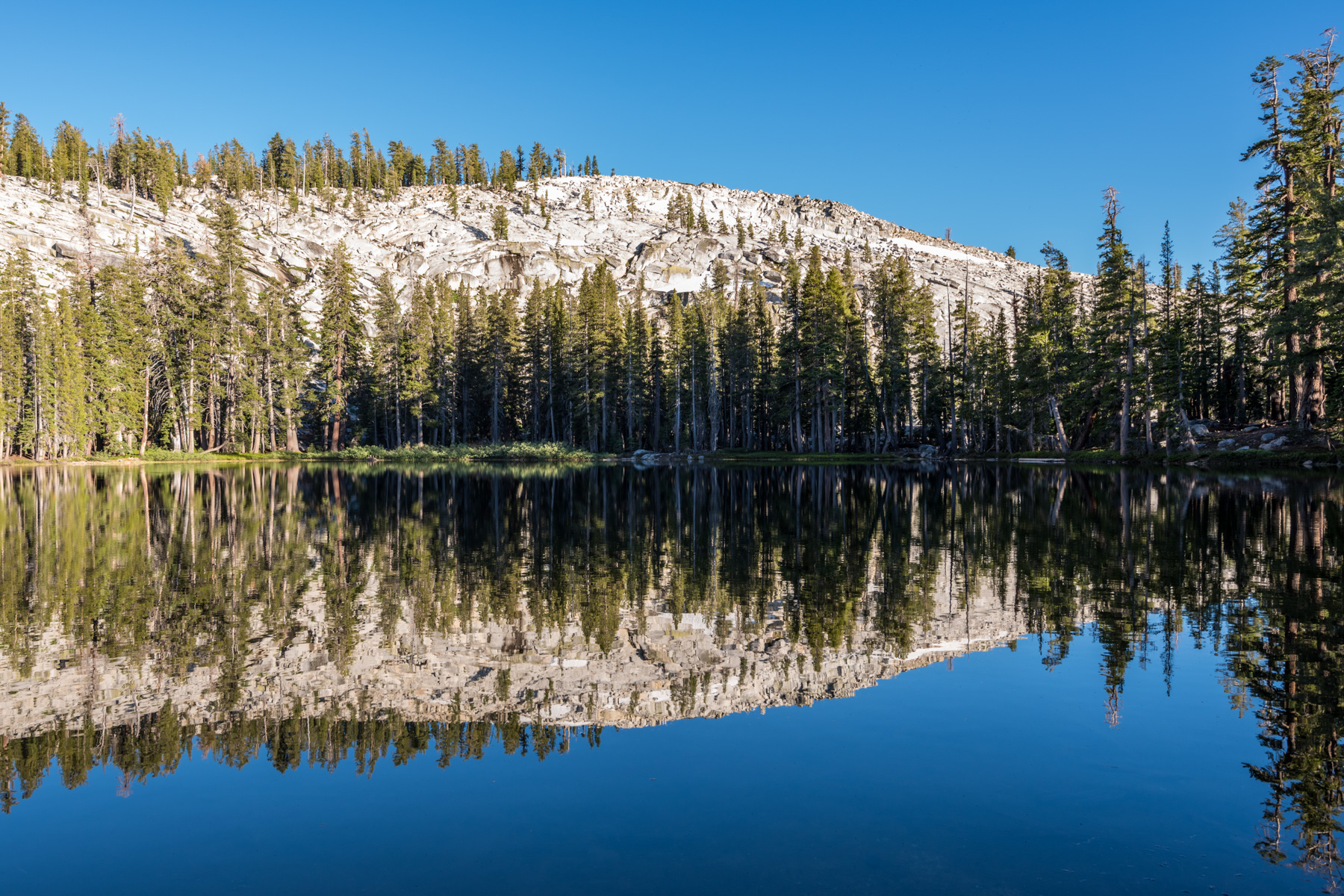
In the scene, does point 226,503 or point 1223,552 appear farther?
point 226,503

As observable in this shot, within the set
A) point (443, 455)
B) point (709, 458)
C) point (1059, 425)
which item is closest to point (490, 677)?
point (1059, 425)

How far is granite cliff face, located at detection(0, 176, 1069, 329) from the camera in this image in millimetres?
119250

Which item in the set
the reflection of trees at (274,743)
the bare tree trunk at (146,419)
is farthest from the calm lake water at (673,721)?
the bare tree trunk at (146,419)

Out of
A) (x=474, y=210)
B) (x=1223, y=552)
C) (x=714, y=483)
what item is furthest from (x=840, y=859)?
(x=474, y=210)

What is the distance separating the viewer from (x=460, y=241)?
156 meters

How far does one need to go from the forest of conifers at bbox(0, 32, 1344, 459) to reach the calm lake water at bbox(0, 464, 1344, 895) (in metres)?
37.9

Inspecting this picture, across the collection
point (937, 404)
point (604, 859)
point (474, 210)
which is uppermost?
point (474, 210)

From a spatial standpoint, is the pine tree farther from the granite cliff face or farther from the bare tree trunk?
the granite cliff face

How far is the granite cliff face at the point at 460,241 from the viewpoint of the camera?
11925 cm

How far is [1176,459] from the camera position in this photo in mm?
45594

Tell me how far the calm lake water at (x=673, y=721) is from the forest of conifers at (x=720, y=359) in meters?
37.9

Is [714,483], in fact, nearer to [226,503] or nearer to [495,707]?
[226,503]

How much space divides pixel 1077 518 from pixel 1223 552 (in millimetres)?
6388

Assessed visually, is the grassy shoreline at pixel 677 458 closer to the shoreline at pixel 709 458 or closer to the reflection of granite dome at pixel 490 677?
the shoreline at pixel 709 458
